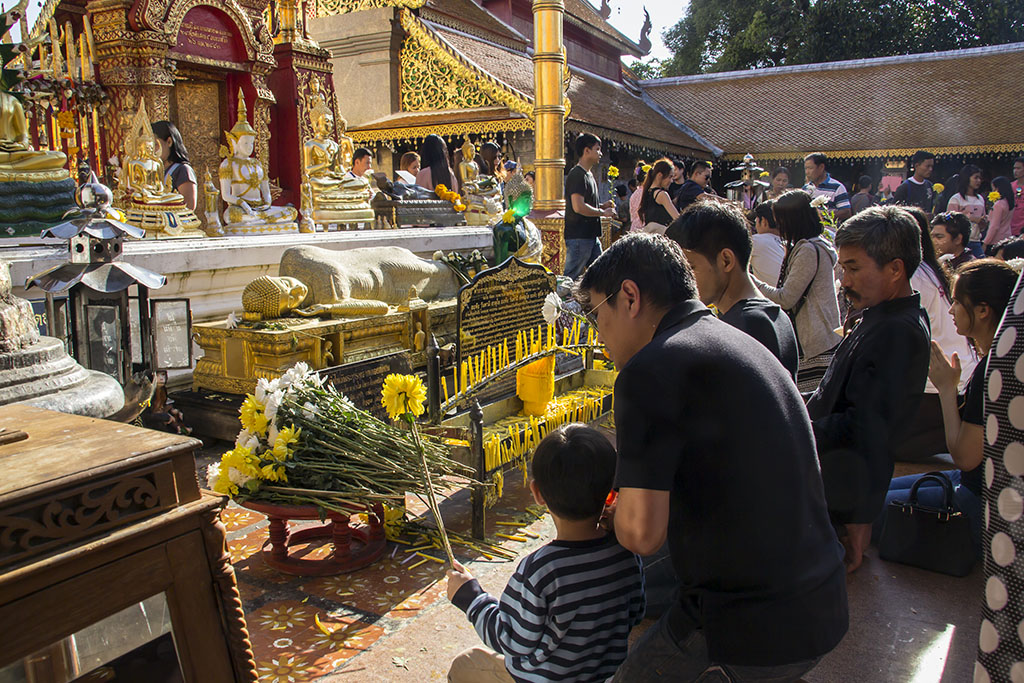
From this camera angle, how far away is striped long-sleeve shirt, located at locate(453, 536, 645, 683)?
181cm

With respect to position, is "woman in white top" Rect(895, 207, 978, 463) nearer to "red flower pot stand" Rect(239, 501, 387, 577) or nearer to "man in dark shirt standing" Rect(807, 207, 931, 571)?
"man in dark shirt standing" Rect(807, 207, 931, 571)

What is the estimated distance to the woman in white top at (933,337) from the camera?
3801mm

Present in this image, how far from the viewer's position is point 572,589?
1800 millimetres

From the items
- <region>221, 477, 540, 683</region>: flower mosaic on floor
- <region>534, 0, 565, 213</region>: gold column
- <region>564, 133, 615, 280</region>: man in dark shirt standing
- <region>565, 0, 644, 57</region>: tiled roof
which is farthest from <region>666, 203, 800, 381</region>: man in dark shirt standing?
<region>565, 0, 644, 57</region>: tiled roof

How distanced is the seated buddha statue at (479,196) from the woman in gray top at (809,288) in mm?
5927

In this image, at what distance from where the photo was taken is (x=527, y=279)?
16.5 feet

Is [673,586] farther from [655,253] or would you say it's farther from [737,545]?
[655,253]

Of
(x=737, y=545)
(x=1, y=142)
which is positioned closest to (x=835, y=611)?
(x=737, y=545)

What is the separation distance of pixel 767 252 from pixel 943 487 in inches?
80.9

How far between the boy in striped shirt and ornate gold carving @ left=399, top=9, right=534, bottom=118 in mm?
12716

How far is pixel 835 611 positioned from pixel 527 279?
140 inches

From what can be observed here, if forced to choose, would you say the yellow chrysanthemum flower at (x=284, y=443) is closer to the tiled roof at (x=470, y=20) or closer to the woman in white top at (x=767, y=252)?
the woman in white top at (x=767, y=252)

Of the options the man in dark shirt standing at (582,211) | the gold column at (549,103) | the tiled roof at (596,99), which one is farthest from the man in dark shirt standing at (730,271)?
the tiled roof at (596,99)

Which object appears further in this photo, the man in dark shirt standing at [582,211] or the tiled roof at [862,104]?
the tiled roof at [862,104]
